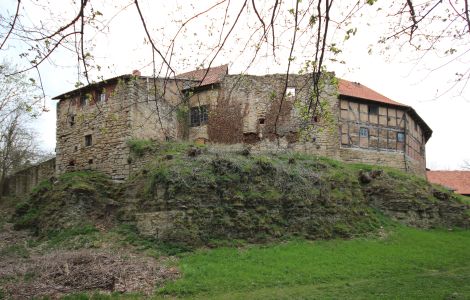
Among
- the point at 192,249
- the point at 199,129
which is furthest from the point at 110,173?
the point at 192,249

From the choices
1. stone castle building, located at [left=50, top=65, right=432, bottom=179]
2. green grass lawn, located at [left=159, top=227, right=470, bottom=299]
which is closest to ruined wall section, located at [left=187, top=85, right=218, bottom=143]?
stone castle building, located at [left=50, top=65, right=432, bottom=179]

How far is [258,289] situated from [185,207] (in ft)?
17.0

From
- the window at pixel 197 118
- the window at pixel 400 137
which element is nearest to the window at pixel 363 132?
the window at pixel 400 137

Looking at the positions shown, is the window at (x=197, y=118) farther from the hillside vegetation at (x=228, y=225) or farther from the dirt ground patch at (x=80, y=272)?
the dirt ground patch at (x=80, y=272)

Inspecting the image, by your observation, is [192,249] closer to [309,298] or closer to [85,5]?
[309,298]

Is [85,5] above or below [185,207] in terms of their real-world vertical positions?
above

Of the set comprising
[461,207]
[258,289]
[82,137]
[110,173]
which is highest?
[82,137]

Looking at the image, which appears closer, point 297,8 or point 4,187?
point 297,8

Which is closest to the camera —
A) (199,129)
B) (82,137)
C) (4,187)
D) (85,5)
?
(85,5)

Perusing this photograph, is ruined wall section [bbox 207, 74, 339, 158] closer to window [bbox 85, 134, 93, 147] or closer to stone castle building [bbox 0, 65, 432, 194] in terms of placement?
stone castle building [bbox 0, 65, 432, 194]

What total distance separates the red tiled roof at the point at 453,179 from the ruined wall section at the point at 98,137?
2592cm

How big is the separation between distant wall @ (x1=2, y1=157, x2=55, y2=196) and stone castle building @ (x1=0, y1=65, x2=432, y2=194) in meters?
0.12

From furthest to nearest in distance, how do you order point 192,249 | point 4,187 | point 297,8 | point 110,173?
point 4,187, point 110,173, point 192,249, point 297,8

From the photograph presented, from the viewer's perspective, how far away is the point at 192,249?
13945 mm
